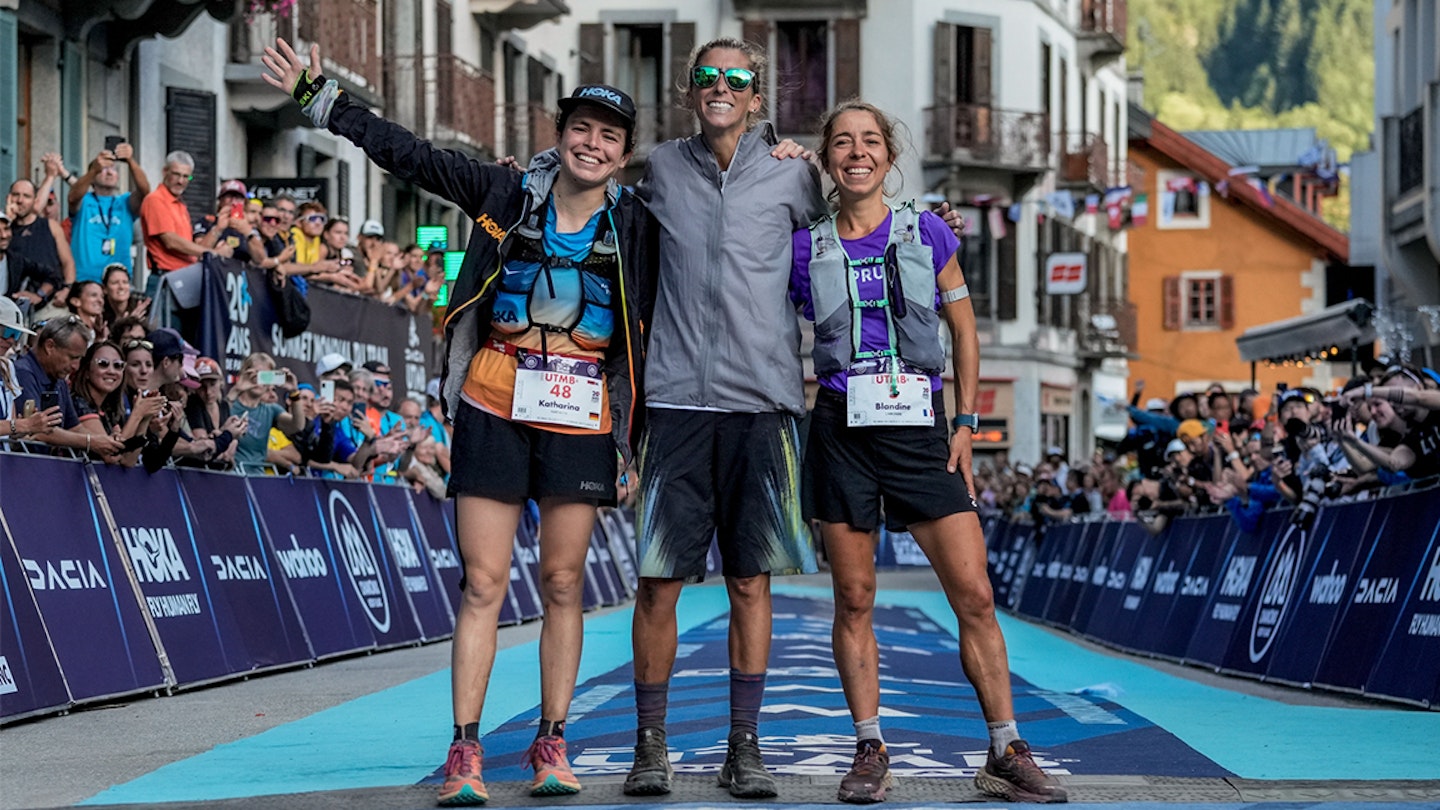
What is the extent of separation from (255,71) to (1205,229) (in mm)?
45348

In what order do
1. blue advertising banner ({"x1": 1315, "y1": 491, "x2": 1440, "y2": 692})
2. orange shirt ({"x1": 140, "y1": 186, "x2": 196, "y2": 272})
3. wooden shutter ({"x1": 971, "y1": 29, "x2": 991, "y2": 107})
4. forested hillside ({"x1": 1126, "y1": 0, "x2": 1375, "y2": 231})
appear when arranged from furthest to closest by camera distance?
forested hillside ({"x1": 1126, "y1": 0, "x2": 1375, "y2": 231}) < wooden shutter ({"x1": 971, "y1": 29, "x2": 991, "y2": 107}) < orange shirt ({"x1": 140, "y1": 186, "x2": 196, "y2": 272}) < blue advertising banner ({"x1": 1315, "y1": 491, "x2": 1440, "y2": 692})

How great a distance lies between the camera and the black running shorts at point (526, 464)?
7820 millimetres

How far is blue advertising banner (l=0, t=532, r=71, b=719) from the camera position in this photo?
35.6 ft

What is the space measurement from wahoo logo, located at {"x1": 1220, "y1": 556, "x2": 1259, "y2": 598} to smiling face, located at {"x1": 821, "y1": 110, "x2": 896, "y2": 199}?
A: 10.1 meters

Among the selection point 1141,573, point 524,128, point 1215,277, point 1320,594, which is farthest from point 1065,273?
point 1320,594

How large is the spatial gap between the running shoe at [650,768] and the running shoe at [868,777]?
0.53 meters

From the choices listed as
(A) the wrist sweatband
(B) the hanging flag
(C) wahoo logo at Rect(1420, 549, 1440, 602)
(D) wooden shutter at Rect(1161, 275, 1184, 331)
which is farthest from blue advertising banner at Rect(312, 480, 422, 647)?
(D) wooden shutter at Rect(1161, 275, 1184, 331)

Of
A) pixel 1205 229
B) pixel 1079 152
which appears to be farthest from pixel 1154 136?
pixel 1079 152

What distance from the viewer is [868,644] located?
313 inches

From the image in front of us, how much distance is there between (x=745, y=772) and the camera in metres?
7.56

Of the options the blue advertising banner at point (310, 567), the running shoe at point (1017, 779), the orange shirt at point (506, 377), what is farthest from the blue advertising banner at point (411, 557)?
the running shoe at point (1017, 779)

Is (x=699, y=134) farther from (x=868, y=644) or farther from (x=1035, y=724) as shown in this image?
(x=1035, y=724)

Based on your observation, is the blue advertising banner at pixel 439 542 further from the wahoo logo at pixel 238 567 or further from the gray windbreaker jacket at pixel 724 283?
the gray windbreaker jacket at pixel 724 283

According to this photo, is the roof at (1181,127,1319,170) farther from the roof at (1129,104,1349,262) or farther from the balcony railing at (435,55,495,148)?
the balcony railing at (435,55,495,148)
